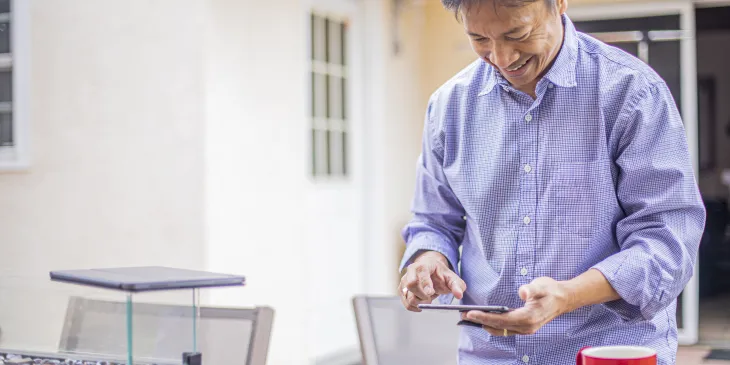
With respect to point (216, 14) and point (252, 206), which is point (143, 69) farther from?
point (252, 206)

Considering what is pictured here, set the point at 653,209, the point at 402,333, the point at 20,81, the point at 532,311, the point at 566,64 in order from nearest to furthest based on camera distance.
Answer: the point at 532,311 → the point at 653,209 → the point at 566,64 → the point at 402,333 → the point at 20,81

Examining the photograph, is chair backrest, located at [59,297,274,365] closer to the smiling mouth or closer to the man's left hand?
the man's left hand

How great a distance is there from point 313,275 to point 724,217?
13.8 feet

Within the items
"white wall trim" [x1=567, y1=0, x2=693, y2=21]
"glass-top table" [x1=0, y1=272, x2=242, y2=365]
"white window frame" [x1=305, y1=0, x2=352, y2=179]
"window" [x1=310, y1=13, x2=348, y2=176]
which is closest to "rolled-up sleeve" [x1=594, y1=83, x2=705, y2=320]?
"glass-top table" [x1=0, y1=272, x2=242, y2=365]

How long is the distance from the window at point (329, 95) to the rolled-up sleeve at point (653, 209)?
176 inches

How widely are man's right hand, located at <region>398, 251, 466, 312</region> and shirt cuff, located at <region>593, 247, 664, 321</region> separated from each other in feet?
0.81

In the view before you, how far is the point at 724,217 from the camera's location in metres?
8.11

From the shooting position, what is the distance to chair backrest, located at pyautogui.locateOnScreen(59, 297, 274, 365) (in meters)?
1.46

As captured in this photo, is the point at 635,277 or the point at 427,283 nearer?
the point at 635,277

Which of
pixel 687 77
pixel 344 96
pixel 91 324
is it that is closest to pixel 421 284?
pixel 91 324

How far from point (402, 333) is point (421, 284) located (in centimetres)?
54

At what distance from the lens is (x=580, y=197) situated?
4.83 ft

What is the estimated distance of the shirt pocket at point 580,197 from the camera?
146cm

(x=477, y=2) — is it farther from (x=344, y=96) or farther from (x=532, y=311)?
(x=344, y=96)
